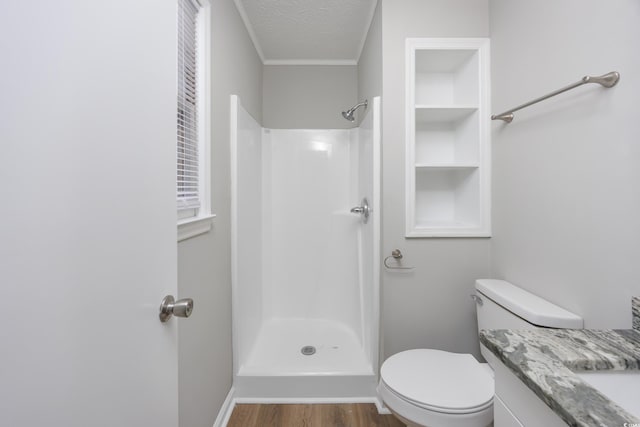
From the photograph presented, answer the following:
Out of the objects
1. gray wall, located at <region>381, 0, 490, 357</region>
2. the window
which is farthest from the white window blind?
gray wall, located at <region>381, 0, 490, 357</region>

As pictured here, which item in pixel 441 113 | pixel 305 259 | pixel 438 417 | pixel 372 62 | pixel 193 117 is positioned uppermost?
pixel 372 62

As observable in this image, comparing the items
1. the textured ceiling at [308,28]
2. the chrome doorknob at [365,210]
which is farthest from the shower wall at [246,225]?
the chrome doorknob at [365,210]

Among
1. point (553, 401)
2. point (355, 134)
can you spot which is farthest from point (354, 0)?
point (553, 401)

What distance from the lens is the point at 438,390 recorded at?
112cm

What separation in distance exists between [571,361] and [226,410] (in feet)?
5.26

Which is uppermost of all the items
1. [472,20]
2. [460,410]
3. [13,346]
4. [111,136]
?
[472,20]

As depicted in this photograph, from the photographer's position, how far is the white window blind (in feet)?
3.78

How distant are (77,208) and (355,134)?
220 cm

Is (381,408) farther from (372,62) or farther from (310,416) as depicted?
(372,62)

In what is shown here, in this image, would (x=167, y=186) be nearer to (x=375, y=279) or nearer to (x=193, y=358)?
(x=193, y=358)

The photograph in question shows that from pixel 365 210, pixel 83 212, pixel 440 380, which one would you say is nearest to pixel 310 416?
pixel 440 380

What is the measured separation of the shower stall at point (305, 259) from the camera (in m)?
1.72

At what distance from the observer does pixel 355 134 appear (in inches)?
95.1

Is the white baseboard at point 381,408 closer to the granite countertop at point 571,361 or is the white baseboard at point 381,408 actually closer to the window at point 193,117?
the granite countertop at point 571,361
